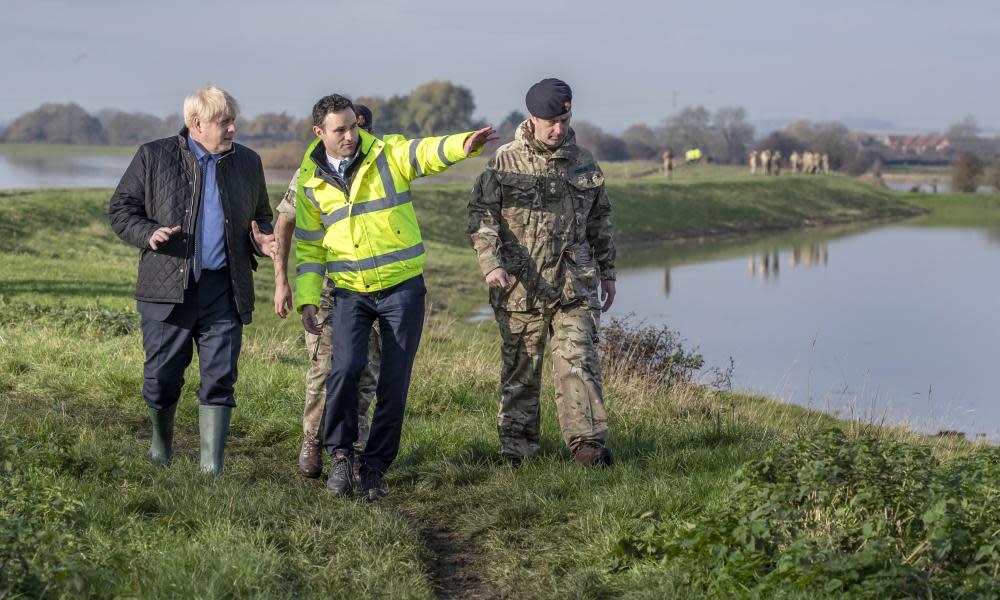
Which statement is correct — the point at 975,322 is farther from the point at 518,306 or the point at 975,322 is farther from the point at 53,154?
the point at 53,154

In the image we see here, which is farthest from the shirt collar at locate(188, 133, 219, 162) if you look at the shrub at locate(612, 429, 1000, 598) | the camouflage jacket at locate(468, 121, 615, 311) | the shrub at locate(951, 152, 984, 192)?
the shrub at locate(951, 152, 984, 192)

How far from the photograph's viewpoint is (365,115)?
7.34 m

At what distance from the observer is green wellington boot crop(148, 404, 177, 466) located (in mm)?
6660

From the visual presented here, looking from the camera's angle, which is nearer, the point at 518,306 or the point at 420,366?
the point at 518,306

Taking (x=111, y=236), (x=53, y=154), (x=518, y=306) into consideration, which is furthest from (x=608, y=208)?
(x=53, y=154)

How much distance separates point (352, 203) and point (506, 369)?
1.57 m

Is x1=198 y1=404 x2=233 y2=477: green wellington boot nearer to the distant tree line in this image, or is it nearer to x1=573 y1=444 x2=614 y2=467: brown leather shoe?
x1=573 y1=444 x2=614 y2=467: brown leather shoe

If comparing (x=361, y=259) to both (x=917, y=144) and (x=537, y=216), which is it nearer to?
(x=537, y=216)

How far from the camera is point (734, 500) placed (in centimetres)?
505

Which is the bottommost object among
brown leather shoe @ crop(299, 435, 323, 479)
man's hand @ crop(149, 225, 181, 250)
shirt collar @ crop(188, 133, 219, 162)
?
brown leather shoe @ crop(299, 435, 323, 479)

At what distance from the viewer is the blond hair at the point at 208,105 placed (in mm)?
6191

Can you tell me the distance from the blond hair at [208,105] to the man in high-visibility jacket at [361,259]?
459 millimetres

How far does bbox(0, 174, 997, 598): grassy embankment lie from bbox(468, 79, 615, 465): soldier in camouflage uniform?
0.36 m

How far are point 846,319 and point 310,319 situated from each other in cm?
1827
